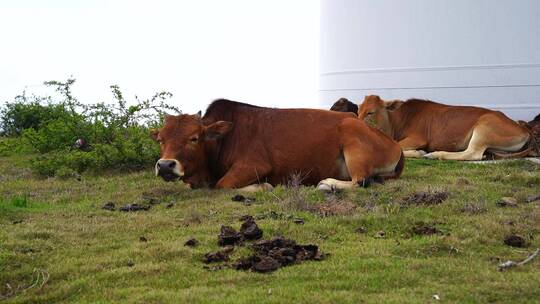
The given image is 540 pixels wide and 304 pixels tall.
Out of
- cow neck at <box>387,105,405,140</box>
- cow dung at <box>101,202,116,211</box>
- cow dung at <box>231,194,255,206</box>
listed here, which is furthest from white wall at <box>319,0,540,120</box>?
cow dung at <box>101,202,116,211</box>

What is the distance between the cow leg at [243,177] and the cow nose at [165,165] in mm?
710

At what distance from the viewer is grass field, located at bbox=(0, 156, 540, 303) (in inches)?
212

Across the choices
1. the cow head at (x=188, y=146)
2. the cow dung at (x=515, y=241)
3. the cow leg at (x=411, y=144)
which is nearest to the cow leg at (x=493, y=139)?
the cow leg at (x=411, y=144)

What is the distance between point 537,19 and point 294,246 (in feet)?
39.4

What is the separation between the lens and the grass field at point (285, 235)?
17.6ft

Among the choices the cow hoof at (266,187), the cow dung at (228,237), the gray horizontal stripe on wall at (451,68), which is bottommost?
the cow hoof at (266,187)

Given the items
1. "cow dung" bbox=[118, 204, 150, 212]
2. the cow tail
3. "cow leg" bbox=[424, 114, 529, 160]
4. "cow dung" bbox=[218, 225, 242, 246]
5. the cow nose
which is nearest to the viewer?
"cow dung" bbox=[218, 225, 242, 246]

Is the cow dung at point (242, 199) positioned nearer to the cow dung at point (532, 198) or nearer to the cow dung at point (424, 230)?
the cow dung at point (424, 230)

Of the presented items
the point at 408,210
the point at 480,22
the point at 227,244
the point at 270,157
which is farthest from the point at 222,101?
the point at 480,22

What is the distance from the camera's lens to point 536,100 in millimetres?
16516

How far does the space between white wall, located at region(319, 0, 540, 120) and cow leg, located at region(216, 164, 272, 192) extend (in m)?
8.49

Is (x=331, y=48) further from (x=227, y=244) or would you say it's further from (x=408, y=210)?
(x=227, y=244)

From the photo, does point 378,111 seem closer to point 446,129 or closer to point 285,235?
point 446,129

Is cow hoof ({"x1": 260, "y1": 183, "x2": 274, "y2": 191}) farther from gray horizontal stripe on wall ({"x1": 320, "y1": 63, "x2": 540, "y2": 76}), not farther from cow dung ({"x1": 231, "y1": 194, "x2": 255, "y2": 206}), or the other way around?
gray horizontal stripe on wall ({"x1": 320, "y1": 63, "x2": 540, "y2": 76})
